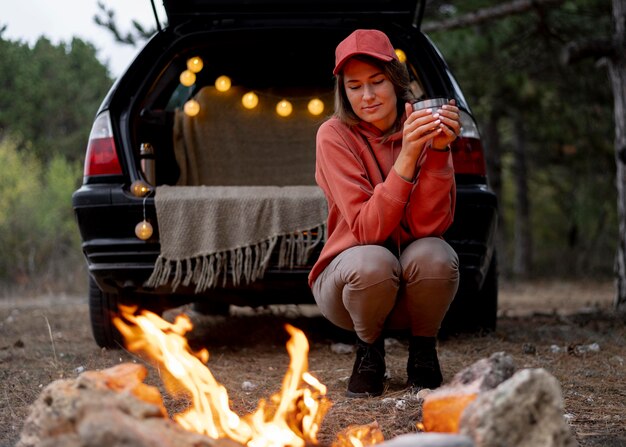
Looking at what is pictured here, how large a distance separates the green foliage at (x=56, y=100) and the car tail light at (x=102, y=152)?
637 cm

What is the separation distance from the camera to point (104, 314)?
4184 mm

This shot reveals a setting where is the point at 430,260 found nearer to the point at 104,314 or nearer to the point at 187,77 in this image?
the point at 104,314

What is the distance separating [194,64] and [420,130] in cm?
216

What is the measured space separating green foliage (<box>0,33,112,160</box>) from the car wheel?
6237mm

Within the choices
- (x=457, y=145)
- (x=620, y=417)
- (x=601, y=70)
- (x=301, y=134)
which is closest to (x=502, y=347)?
(x=457, y=145)

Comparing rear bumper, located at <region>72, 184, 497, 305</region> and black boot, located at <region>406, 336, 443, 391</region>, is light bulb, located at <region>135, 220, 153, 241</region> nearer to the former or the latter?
rear bumper, located at <region>72, 184, 497, 305</region>

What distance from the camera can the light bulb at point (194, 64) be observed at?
14.4ft

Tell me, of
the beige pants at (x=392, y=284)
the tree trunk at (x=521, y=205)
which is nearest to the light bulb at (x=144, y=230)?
the beige pants at (x=392, y=284)

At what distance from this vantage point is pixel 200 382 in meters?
2.40

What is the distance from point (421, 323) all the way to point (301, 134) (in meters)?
2.42

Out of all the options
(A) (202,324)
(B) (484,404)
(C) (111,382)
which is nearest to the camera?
(B) (484,404)

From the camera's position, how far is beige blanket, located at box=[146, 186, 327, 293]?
3.61m

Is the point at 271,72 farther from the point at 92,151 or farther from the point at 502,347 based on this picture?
the point at 502,347

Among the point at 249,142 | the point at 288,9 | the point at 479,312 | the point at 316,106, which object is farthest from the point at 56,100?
the point at 479,312
